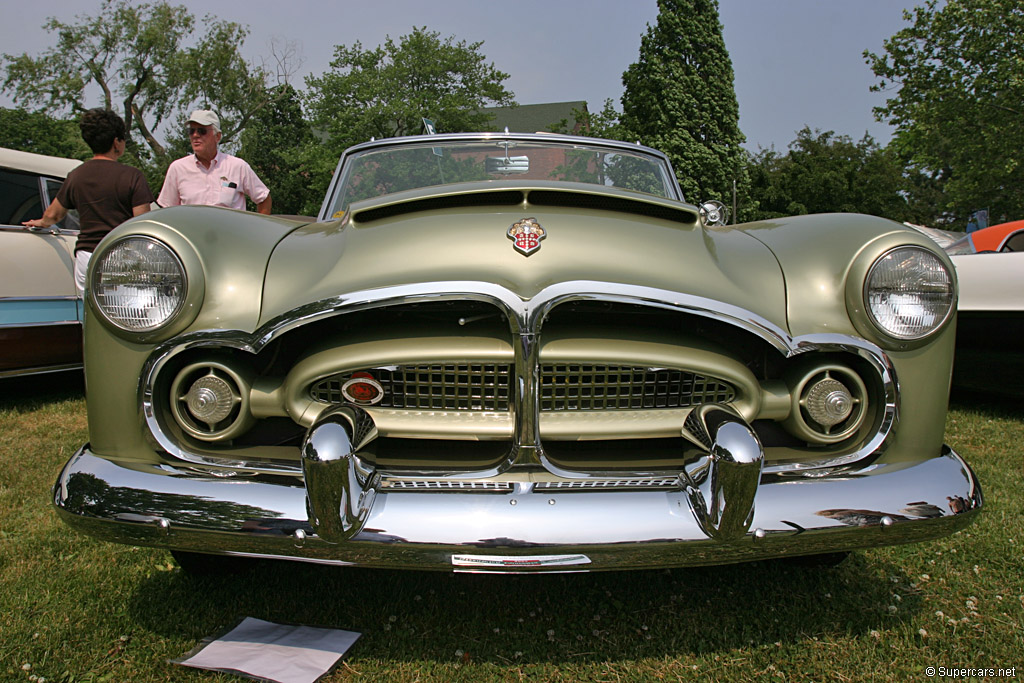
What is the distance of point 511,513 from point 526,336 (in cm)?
39

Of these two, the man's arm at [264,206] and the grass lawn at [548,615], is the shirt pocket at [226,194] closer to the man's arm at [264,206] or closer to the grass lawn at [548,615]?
the man's arm at [264,206]

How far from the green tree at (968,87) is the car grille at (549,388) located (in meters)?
20.5

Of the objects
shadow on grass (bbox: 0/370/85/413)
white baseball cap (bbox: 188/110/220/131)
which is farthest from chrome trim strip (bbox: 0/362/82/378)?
white baseball cap (bbox: 188/110/220/131)

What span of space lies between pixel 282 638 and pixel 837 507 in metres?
1.40

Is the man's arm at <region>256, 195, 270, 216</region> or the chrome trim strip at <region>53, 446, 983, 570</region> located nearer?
the chrome trim strip at <region>53, 446, 983, 570</region>

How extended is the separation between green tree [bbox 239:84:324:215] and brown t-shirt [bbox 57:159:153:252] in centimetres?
2307

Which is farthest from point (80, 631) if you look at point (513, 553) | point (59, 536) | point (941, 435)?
point (941, 435)

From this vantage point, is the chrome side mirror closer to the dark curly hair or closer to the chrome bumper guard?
the chrome bumper guard

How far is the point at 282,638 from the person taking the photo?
1798mm

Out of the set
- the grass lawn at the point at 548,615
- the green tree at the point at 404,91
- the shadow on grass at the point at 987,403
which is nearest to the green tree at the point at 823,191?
the green tree at the point at 404,91

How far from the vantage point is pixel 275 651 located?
1726 millimetres

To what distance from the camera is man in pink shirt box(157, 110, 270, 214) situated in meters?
3.71

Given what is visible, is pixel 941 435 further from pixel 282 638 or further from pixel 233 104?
pixel 233 104

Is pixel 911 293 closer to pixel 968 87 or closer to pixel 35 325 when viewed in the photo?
pixel 35 325
